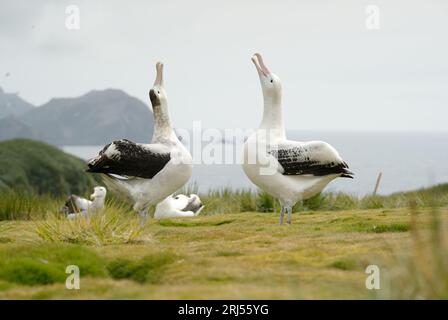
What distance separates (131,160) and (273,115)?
6.96ft

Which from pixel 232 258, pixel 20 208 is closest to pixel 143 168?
pixel 232 258

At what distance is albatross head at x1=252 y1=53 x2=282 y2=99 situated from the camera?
10.4 meters

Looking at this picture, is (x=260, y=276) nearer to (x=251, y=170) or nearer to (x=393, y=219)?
(x=251, y=170)

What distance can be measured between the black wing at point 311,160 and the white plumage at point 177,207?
163 inches

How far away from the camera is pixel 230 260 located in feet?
23.3

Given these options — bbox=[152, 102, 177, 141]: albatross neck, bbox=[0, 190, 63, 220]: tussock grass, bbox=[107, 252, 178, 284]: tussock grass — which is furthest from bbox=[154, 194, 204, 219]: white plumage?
bbox=[107, 252, 178, 284]: tussock grass

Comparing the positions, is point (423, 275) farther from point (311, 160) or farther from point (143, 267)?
point (311, 160)

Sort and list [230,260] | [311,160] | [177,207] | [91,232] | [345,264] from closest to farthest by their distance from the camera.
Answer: [345,264] → [230,260] → [91,232] → [311,160] → [177,207]

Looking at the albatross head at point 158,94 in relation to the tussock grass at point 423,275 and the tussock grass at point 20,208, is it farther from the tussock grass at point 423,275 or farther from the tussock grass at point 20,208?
the tussock grass at point 423,275

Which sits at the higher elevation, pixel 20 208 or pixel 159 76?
pixel 159 76

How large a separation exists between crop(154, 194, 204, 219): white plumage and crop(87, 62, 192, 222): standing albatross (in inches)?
123

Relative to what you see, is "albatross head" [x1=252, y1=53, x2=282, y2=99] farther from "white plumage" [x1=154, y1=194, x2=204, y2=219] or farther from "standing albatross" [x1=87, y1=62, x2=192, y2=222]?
"white plumage" [x1=154, y1=194, x2=204, y2=219]

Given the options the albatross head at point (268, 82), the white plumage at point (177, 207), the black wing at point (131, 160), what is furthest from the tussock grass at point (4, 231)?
the albatross head at point (268, 82)
